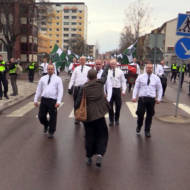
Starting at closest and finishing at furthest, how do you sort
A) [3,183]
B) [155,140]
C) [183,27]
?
[3,183], [155,140], [183,27]

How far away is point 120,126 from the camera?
754 cm

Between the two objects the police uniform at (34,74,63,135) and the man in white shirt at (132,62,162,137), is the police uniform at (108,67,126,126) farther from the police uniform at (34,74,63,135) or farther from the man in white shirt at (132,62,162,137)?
the police uniform at (34,74,63,135)

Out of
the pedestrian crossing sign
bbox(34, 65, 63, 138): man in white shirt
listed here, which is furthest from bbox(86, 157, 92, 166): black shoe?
the pedestrian crossing sign

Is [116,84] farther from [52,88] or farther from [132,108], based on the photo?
[132,108]

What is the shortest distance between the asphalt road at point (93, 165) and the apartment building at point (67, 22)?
411ft

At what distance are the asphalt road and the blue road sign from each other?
2165 millimetres

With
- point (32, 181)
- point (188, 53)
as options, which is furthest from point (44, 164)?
point (188, 53)

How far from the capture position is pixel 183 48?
8117 millimetres

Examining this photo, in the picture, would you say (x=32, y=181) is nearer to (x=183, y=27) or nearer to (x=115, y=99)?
(x=115, y=99)

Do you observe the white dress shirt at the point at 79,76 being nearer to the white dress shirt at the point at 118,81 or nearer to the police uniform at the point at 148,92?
the white dress shirt at the point at 118,81

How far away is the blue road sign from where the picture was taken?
805cm

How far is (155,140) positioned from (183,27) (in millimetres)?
3773

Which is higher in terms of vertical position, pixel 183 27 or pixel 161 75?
pixel 183 27

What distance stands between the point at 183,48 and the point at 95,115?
15.8 feet
